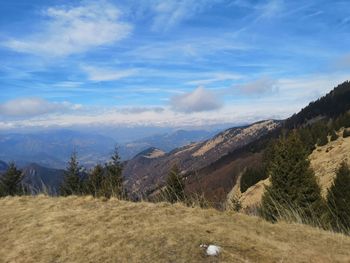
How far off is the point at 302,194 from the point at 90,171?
1884 centimetres

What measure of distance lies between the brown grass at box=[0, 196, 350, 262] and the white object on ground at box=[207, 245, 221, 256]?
0.41ft

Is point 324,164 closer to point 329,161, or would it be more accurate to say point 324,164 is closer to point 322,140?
point 329,161

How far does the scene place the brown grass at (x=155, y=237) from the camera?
7477 mm

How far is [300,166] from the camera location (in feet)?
123

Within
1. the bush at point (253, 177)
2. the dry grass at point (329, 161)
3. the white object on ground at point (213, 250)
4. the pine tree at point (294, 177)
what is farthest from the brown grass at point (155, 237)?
the bush at point (253, 177)

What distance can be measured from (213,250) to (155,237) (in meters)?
1.36

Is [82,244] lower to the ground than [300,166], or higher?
higher

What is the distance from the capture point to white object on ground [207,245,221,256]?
7312mm

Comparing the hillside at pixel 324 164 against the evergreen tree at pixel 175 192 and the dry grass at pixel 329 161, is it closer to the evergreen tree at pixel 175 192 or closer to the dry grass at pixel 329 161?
the dry grass at pixel 329 161

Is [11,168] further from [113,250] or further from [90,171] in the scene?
[113,250]

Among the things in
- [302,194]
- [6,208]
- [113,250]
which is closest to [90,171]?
[302,194]

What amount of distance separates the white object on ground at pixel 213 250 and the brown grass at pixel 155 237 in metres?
0.12

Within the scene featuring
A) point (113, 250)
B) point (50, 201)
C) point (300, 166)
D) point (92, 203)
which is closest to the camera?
point (113, 250)

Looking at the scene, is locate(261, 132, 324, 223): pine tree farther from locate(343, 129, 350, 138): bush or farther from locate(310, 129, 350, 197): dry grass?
locate(343, 129, 350, 138): bush
